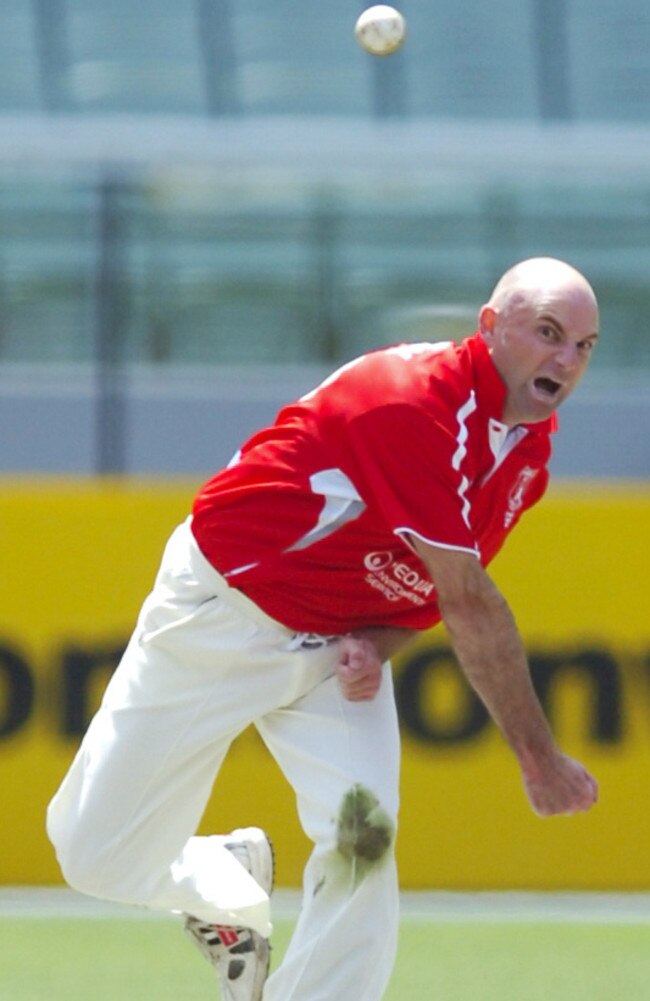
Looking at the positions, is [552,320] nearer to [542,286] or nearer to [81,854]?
[542,286]

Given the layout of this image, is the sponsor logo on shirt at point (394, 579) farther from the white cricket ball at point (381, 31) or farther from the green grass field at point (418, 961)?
the white cricket ball at point (381, 31)

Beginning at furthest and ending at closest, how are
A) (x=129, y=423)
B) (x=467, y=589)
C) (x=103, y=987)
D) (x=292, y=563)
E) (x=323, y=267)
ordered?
(x=323, y=267), (x=129, y=423), (x=103, y=987), (x=292, y=563), (x=467, y=589)

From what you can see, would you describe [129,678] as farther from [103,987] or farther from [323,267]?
[323,267]

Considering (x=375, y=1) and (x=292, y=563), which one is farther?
(x=375, y=1)

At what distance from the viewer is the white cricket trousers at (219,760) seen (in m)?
4.74

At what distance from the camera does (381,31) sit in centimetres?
648

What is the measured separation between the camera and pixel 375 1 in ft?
49.9

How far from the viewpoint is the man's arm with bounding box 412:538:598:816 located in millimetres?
4441

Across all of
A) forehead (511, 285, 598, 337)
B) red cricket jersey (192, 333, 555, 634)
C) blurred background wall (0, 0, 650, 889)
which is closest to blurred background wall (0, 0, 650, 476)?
blurred background wall (0, 0, 650, 889)

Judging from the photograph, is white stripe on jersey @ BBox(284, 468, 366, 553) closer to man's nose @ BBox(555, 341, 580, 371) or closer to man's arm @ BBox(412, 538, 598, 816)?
man's arm @ BBox(412, 538, 598, 816)

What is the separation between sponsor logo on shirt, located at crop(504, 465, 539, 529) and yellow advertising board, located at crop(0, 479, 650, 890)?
3.48 m

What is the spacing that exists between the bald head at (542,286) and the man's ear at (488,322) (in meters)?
0.02

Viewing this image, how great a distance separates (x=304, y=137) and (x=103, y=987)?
9160mm

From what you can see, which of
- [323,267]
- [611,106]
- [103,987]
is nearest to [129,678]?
[103,987]
